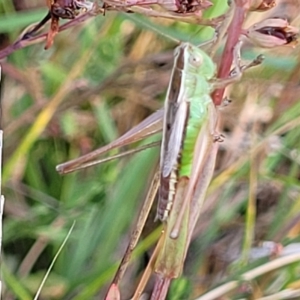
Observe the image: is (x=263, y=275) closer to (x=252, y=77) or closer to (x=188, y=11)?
(x=252, y=77)

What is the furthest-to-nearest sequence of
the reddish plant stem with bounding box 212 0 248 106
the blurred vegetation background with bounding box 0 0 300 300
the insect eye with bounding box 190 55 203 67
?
the blurred vegetation background with bounding box 0 0 300 300, the insect eye with bounding box 190 55 203 67, the reddish plant stem with bounding box 212 0 248 106

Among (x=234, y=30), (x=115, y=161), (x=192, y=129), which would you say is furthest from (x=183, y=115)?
(x=115, y=161)

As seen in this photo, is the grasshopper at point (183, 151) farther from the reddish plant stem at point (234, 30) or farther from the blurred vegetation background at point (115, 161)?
the blurred vegetation background at point (115, 161)

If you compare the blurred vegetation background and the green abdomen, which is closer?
the green abdomen

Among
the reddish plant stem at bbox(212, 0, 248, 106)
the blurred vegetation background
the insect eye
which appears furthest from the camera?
the blurred vegetation background

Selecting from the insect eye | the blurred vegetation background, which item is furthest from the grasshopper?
the blurred vegetation background

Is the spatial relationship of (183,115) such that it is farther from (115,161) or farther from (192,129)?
(115,161)

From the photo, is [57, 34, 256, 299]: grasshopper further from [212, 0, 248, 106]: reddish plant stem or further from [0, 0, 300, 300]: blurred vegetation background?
[0, 0, 300, 300]: blurred vegetation background

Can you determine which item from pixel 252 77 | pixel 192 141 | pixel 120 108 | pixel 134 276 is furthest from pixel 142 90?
pixel 192 141
